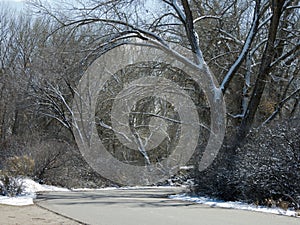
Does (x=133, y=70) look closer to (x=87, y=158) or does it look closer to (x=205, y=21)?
(x=205, y=21)

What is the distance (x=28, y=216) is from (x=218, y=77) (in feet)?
52.5

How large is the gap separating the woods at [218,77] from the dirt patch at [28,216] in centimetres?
582

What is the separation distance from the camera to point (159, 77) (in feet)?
75.3

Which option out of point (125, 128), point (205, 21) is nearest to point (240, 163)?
point (205, 21)

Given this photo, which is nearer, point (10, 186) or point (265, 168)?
point (265, 168)

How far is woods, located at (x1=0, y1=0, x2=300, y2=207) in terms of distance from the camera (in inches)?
524

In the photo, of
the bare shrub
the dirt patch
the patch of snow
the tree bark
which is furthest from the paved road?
the tree bark

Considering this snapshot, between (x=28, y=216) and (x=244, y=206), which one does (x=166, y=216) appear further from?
(x=28, y=216)

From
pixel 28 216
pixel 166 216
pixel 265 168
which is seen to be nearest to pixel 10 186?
pixel 28 216

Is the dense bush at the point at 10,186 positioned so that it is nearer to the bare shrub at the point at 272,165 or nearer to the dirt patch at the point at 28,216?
the dirt patch at the point at 28,216

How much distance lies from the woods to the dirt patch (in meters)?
5.82

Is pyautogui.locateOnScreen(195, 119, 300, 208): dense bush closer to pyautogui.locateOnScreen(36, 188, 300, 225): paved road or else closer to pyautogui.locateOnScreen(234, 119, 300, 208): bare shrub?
pyautogui.locateOnScreen(234, 119, 300, 208): bare shrub

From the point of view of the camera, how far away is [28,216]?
455 inches

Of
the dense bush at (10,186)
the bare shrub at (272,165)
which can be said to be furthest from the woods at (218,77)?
the dense bush at (10,186)
